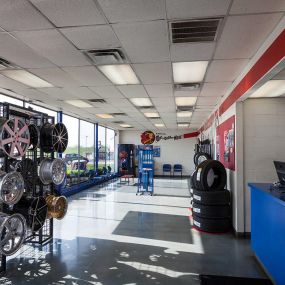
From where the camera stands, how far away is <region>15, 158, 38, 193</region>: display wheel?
3695 mm

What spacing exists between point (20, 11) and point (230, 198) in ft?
14.8

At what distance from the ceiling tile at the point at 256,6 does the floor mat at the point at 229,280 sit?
9.52 ft

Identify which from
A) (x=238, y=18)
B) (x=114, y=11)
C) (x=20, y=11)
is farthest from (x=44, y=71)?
(x=238, y=18)

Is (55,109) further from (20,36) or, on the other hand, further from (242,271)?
(242,271)

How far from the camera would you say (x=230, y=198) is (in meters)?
4.94

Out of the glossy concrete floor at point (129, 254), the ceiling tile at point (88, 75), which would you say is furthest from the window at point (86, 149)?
the ceiling tile at point (88, 75)

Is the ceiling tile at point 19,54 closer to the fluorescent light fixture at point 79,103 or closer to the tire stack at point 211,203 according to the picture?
the fluorescent light fixture at point 79,103

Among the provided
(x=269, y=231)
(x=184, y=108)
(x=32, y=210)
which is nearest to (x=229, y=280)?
(x=269, y=231)

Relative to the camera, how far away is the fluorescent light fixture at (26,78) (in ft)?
13.9

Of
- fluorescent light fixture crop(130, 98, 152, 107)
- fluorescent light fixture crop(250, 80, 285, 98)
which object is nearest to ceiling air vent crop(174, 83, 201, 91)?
fluorescent light fixture crop(250, 80, 285, 98)

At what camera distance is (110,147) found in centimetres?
1500

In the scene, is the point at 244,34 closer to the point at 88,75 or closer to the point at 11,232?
the point at 88,75

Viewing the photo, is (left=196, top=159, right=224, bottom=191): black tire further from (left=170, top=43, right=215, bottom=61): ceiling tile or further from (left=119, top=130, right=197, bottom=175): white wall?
(left=119, top=130, right=197, bottom=175): white wall

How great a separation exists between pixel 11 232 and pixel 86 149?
8.84 m
